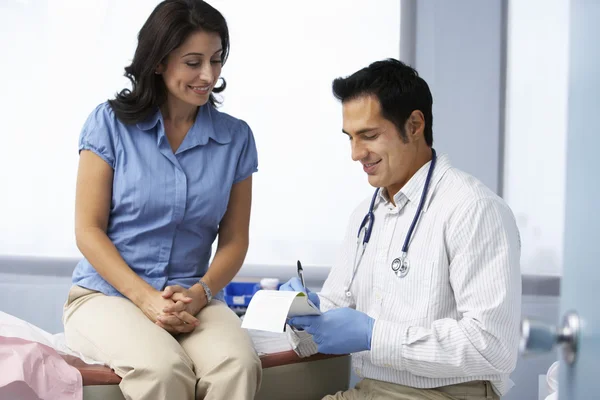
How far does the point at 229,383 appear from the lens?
5.25ft

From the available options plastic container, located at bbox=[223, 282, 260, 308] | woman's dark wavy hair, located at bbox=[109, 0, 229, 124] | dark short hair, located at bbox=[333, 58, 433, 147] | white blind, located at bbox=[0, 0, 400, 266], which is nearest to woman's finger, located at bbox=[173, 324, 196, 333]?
woman's dark wavy hair, located at bbox=[109, 0, 229, 124]

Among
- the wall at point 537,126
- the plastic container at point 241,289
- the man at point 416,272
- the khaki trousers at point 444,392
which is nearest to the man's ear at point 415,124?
the man at point 416,272

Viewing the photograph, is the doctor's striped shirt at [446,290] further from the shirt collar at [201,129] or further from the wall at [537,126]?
the wall at [537,126]

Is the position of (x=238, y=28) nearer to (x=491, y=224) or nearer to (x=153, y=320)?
(x=153, y=320)

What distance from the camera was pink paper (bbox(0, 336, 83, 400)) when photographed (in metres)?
1.49

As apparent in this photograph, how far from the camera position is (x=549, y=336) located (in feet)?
2.25

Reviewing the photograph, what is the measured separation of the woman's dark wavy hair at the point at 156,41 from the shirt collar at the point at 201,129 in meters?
0.02

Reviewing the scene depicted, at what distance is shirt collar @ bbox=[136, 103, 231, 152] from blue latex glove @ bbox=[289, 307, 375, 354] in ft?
2.06

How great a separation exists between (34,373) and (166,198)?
0.54m

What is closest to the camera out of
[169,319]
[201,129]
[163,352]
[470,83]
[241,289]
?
[163,352]

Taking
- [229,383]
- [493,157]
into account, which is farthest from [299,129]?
[229,383]

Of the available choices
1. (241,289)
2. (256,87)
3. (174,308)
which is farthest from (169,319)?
(256,87)

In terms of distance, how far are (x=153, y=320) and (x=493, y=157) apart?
5.54ft

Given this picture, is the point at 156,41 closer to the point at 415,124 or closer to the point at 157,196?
the point at 157,196
